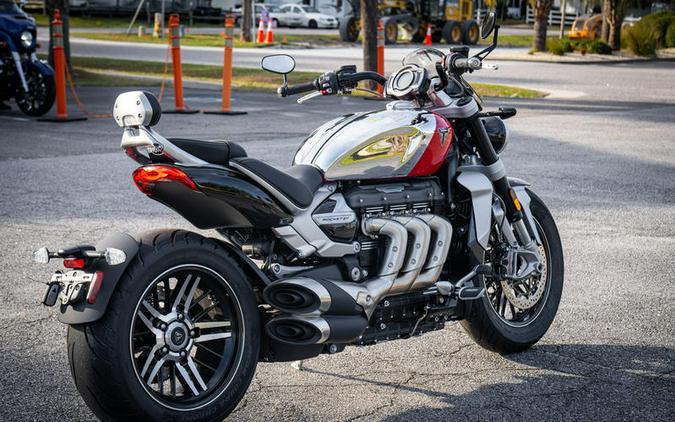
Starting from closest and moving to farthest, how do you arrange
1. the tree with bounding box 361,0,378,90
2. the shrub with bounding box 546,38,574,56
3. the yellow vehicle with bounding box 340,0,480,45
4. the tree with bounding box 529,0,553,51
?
the tree with bounding box 361,0,378,90 < the shrub with bounding box 546,38,574,56 < the tree with bounding box 529,0,553,51 < the yellow vehicle with bounding box 340,0,480,45

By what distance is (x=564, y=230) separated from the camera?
815cm

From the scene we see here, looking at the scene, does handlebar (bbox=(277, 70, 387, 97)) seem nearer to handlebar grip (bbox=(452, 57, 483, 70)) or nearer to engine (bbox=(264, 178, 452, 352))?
handlebar grip (bbox=(452, 57, 483, 70))

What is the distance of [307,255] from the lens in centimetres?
432

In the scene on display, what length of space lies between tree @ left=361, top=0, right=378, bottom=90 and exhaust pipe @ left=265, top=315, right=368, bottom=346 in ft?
50.1

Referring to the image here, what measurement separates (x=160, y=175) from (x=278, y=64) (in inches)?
36.9

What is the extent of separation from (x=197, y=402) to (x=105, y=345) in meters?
0.49

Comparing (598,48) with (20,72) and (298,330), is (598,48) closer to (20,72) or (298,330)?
(20,72)

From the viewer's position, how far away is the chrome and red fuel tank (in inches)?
177

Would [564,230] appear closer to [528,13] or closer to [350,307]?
[350,307]

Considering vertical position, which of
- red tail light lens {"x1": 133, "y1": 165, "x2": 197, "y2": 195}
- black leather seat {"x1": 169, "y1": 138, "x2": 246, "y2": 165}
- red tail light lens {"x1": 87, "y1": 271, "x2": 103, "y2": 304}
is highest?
black leather seat {"x1": 169, "y1": 138, "x2": 246, "y2": 165}

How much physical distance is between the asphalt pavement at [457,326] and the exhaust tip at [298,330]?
0.37 m

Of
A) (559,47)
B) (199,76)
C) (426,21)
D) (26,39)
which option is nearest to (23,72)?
(26,39)

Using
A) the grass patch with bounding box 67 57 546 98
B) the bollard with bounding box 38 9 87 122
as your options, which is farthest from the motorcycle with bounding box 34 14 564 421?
the grass patch with bounding box 67 57 546 98

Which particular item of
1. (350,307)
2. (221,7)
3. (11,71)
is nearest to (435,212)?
(350,307)
